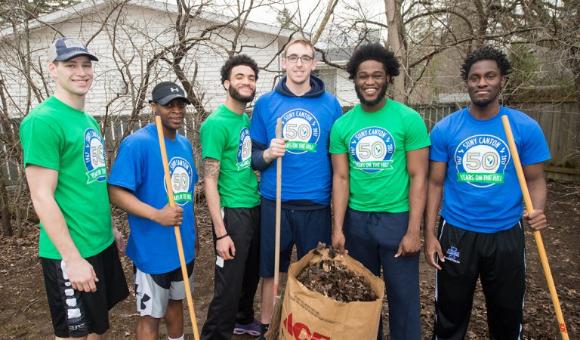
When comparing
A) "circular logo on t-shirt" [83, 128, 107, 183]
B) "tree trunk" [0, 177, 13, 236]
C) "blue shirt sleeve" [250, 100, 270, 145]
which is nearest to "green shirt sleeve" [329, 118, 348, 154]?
"blue shirt sleeve" [250, 100, 270, 145]

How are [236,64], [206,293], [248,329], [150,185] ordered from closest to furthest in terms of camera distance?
[150,185] < [236,64] < [248,329] < [206,293]

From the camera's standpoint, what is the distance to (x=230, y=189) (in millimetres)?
2938

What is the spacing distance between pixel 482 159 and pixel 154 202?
83.6 inches

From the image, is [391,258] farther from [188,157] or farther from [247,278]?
[188,157]

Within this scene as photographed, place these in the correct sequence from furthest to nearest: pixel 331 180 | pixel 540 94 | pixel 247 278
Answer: pixel 540 94
pixel 247 278
pixel 331 180

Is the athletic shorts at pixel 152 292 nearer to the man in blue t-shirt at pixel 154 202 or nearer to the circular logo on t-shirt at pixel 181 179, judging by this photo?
the man in blue t-shirt at pixel 154 202

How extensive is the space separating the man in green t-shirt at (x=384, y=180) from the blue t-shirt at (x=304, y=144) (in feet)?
0.45

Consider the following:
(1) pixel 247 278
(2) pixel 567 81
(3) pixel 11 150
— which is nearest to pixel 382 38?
(2) pixel 567 81

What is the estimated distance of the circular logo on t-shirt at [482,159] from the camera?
2.45m

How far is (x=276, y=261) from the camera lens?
2750mm

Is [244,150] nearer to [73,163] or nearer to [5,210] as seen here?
[73,163]

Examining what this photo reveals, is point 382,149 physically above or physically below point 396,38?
below

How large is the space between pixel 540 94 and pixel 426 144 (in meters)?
8.45

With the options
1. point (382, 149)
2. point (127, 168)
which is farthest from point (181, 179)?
point (382, 149)
